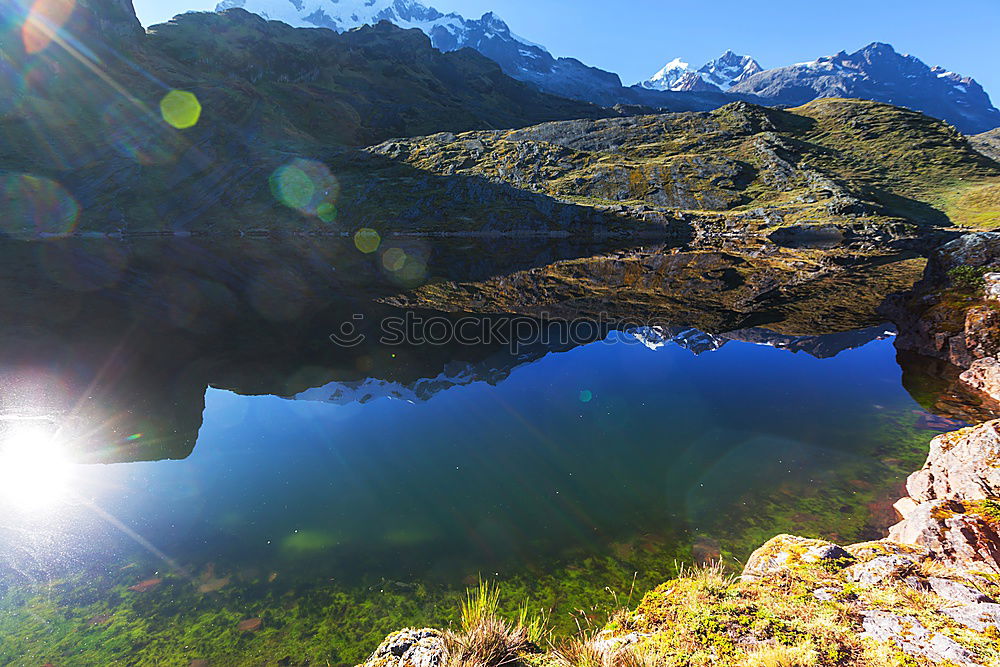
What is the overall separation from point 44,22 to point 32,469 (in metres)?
195

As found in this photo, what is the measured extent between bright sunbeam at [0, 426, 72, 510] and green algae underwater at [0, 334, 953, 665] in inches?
25.5

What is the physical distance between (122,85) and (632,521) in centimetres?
18276

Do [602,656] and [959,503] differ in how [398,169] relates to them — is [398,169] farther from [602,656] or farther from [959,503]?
[602,656]

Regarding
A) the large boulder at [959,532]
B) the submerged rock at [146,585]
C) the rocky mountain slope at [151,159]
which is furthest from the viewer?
the rocky mountain slope at [151,159]

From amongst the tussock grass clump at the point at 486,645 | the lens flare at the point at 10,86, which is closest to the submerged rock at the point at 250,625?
the tussock grass clump at the point at 486,645

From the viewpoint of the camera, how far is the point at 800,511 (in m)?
10.7

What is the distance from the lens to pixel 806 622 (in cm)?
444

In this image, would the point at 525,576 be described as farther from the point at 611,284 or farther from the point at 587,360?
the point at 611,284

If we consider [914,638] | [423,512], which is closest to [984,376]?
[914,638]

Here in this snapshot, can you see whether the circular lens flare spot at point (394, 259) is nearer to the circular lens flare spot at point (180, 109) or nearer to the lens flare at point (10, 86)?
the circular lens flare spot at point (180, 109)

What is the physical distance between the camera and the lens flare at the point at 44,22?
11812 cm

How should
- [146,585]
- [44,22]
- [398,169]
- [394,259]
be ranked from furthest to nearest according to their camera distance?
[44,22], [398,169], [394,259], [146,585]

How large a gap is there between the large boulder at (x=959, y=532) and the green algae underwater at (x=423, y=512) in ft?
6.75

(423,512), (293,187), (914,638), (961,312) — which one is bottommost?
(423,512)
